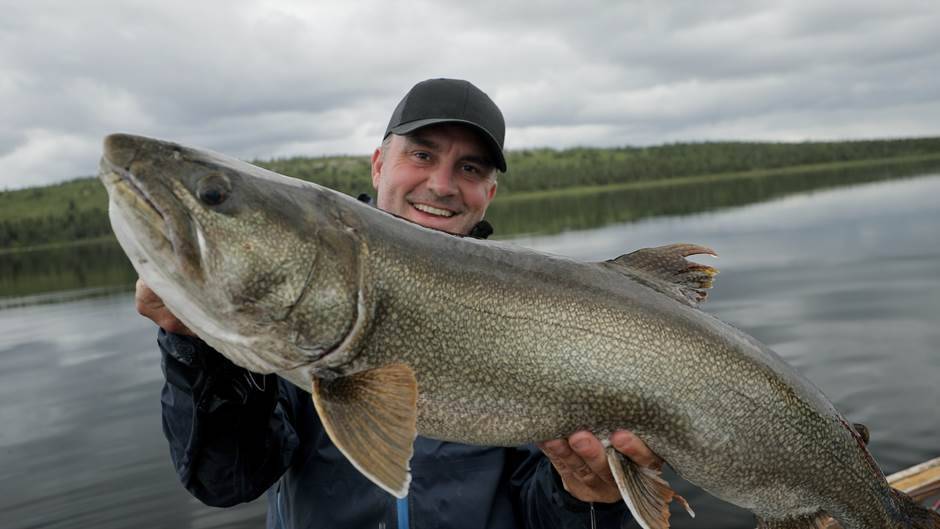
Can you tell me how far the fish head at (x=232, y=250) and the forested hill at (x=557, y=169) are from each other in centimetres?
7326

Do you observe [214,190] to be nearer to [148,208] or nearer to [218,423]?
[148,208]

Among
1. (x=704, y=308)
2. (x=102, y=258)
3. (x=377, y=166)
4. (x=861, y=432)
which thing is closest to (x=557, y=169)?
(x=102, y=258)

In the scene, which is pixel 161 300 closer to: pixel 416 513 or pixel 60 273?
pixel 416 513

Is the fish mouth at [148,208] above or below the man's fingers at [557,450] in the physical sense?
above

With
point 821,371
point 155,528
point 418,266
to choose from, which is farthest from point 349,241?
point 821,371

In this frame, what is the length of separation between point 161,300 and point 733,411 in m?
2.41

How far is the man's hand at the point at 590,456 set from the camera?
286 cm

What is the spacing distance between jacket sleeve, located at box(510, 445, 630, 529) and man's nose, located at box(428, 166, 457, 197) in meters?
1.85

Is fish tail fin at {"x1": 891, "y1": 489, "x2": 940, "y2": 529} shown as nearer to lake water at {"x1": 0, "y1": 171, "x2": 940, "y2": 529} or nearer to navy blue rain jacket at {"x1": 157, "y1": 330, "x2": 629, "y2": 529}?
navy blue rain jacket at {"x1": 157, "y1": 330, "x2": 629, "y2": 529}

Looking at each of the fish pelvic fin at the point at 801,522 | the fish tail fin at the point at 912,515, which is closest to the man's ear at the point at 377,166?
the fish pelvic fin at the point at 801,522

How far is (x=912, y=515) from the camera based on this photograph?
3229mm

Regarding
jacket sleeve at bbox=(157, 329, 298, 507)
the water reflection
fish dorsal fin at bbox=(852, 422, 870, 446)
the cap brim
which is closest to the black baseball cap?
the cap brim

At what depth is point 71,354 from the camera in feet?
56.7

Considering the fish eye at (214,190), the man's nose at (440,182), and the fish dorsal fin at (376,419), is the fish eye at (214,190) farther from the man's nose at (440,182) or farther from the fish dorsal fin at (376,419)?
the man's nose at (440,182)
